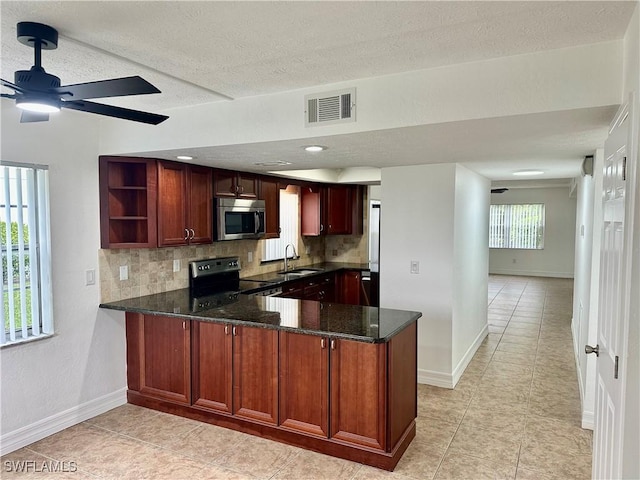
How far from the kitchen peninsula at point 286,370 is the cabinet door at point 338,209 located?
2764 mm

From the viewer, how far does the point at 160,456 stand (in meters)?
2.92

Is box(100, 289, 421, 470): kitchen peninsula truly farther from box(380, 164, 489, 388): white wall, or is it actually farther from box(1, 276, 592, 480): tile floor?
box(380, 164, 489, 388): white wall

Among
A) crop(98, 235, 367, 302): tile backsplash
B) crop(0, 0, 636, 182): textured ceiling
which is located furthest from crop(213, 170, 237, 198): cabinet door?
crop(0, 0, 636, 182): textured ceiling

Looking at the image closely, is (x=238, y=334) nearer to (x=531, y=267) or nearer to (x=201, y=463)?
(x=201, y=463)

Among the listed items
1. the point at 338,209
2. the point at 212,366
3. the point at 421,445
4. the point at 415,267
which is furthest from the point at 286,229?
Result: the point at 421,445

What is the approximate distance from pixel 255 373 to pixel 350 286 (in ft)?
10.1

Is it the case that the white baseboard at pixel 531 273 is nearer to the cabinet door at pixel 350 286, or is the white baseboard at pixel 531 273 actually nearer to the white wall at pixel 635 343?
the cabinet door at pixel 350 286

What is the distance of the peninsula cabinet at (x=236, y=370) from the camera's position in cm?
310

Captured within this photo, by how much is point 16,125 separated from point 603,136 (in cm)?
373

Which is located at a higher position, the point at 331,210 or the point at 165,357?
the point at 331,210

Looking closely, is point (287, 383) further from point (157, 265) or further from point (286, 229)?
point (286, 229)

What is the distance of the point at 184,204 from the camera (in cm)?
398

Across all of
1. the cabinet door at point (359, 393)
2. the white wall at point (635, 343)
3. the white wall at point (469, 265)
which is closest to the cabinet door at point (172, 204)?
the cabinet door at point (359, 393)

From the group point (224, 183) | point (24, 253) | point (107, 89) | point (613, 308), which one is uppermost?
point (107, 89)
